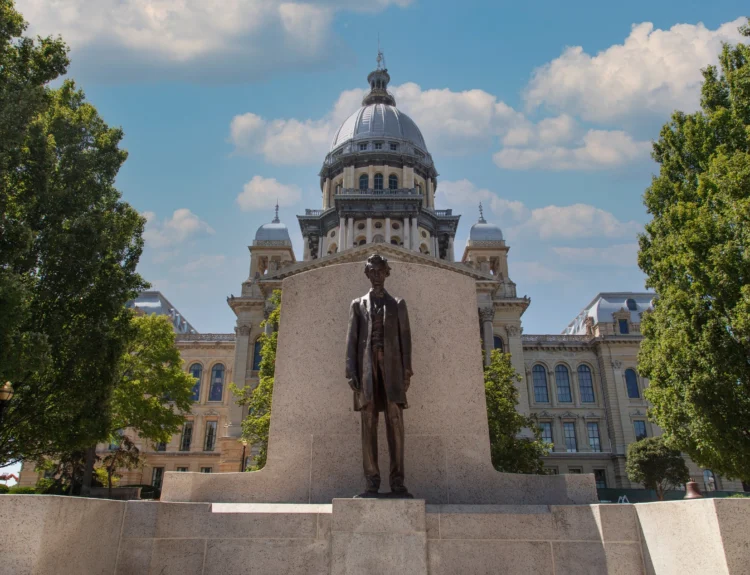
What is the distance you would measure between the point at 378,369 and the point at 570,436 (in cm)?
5565

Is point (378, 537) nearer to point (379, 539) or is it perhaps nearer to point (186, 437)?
point (379, 539)

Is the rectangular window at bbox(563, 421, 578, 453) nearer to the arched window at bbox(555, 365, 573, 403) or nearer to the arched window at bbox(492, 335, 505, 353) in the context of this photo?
the arched window at bbox(555, 365, 573, 403)

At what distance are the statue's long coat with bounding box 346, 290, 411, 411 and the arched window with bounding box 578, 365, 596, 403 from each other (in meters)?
56.7

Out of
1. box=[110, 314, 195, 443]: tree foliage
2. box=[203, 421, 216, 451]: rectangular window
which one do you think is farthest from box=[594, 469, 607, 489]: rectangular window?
box=[110, 314, 195, 443]: tree foliage

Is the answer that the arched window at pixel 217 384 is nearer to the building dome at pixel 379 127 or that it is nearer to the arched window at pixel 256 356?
the arched window at pixel 256 356

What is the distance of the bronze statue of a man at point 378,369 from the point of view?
5.59 meters

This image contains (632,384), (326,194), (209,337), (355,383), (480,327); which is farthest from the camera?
(326,194)

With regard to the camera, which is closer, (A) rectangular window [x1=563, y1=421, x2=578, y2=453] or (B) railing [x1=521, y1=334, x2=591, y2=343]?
(A) rectangular window [x1=563, y1=421, x2=578, y2=453]

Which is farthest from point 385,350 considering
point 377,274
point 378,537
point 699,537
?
point 699,537

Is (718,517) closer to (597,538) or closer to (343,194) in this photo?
(597,538)

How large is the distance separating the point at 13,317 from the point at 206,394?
5040 cm

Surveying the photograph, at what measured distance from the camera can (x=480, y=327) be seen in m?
48.9

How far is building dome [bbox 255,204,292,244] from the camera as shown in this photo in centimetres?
6425

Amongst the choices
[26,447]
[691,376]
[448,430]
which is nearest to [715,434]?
[691,376]
